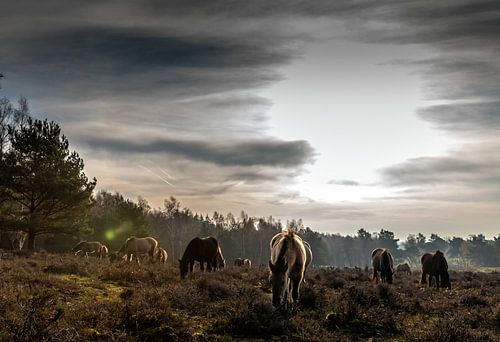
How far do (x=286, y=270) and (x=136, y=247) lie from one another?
2419 centimetres

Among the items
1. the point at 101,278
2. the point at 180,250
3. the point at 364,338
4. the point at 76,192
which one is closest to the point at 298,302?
the point at 364,338

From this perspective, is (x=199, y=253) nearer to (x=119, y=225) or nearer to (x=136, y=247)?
(x=136, y=247)

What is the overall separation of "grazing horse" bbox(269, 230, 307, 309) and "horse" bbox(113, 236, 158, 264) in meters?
22.1

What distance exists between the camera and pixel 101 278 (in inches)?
658

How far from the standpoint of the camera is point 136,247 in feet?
104

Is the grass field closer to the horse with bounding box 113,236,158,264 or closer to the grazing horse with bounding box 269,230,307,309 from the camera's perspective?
the grazing horse with bounding box 269,230,307,309

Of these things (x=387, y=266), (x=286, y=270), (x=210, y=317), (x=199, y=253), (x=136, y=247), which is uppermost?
(x=286, y=270)

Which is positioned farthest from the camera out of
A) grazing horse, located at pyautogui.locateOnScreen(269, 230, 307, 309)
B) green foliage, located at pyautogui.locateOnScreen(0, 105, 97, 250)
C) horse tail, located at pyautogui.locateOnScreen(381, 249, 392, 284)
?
green foliage, located at pyautogui.locateOnScreen(0, 105, 97, 250)

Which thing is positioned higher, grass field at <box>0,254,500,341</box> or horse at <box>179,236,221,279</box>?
horse at <box>179,236,221,279</box>

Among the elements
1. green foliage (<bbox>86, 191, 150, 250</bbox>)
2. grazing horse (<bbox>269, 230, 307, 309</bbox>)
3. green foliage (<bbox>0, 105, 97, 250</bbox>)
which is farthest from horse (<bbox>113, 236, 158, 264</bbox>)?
grazing horse (<bbox>269, 230, 307, 309</bbox>)

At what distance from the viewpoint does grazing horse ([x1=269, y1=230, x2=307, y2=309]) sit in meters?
9.98

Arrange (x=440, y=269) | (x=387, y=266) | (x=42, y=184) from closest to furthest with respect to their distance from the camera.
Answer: (x=387, y=266) < (x=440, y=269) < (x=42, y=184)

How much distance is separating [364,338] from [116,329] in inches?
216

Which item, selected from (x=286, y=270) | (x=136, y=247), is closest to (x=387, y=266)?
(x=286, y=270)
